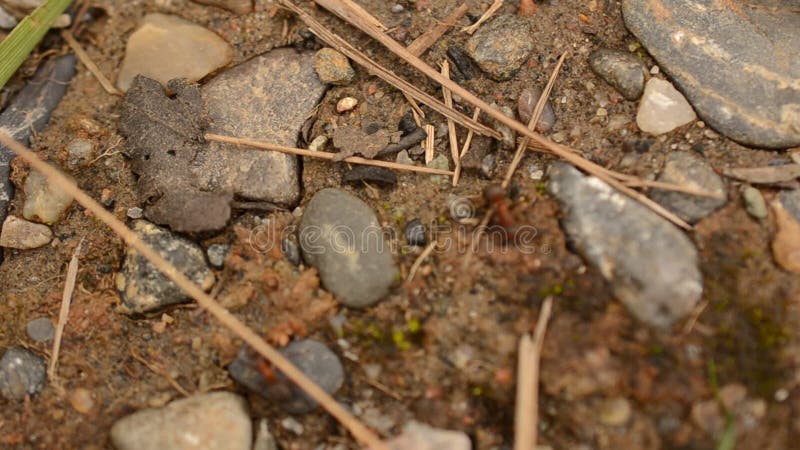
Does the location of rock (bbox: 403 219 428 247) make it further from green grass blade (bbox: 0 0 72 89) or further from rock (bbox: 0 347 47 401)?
green grass blade (bbox: 0 0 72 89)

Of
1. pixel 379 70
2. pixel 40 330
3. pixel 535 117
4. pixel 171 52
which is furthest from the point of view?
pixel 171 52

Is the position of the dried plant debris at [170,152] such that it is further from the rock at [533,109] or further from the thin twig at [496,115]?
the rock at [533,109]

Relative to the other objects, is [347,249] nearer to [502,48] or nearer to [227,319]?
[227,319]

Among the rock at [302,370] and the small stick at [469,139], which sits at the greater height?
the small stick at [469,139]

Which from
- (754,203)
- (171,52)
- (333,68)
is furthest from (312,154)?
(754,203)

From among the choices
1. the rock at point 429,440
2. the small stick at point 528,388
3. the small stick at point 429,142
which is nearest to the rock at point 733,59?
the small stick at point 429,142

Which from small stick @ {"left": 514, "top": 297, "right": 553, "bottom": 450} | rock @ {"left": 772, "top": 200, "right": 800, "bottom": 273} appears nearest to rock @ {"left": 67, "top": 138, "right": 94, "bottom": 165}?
small stick @ {"left": 514, "top": 297, "right": 553, "bottom": 450}
